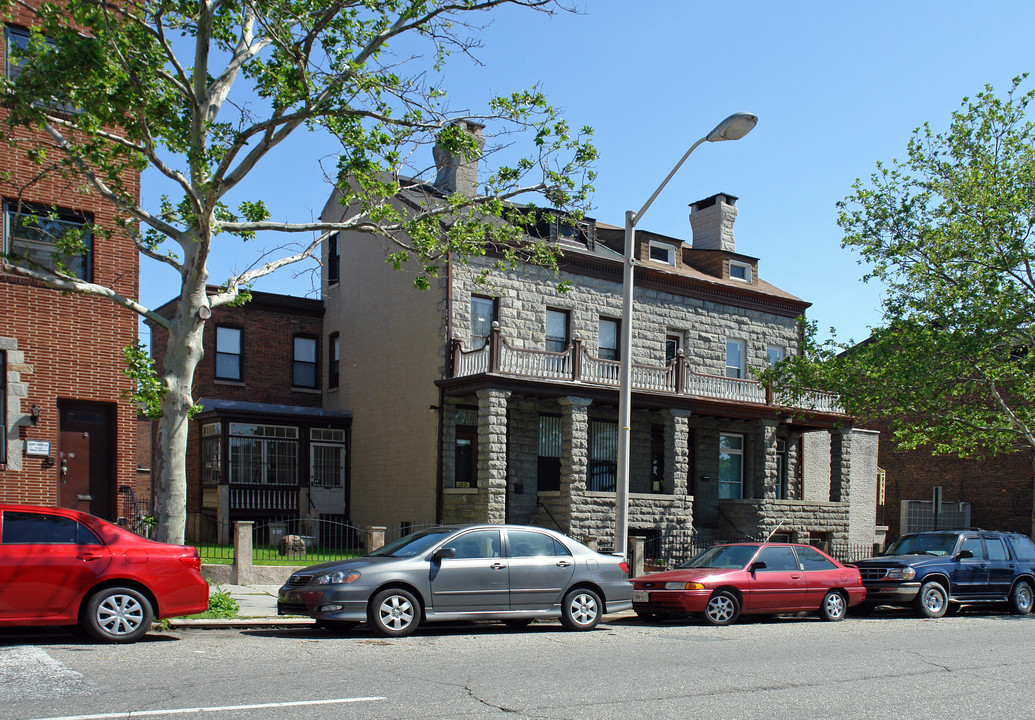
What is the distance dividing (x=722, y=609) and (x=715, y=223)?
1931 cm

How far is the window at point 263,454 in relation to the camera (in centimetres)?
2562

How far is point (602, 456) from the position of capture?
2688 cm

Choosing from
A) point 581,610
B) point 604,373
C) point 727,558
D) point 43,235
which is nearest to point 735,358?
point 604,373

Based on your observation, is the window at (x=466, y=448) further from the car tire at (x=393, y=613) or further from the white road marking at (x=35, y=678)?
the white road marking at (x=35, y=678)

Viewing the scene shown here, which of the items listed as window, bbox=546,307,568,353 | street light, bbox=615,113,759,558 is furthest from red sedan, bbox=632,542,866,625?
window, bbox=546,307,568,353

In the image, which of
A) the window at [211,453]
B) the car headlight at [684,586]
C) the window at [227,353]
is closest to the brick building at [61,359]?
the window at [211,453]

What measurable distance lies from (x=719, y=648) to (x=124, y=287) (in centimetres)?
1258

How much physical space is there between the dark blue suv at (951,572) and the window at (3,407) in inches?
607

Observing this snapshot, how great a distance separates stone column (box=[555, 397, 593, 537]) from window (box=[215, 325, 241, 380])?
1008cm

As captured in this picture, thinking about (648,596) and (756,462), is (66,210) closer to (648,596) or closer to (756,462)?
(648,596)

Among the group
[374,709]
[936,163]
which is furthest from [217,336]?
[374,709]

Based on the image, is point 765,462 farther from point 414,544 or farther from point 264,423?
point 414,544

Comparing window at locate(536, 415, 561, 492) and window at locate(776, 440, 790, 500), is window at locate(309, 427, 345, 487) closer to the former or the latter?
window at locate(536, 415, 561, 492)

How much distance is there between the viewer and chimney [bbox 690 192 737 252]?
→ 31.8 meters
